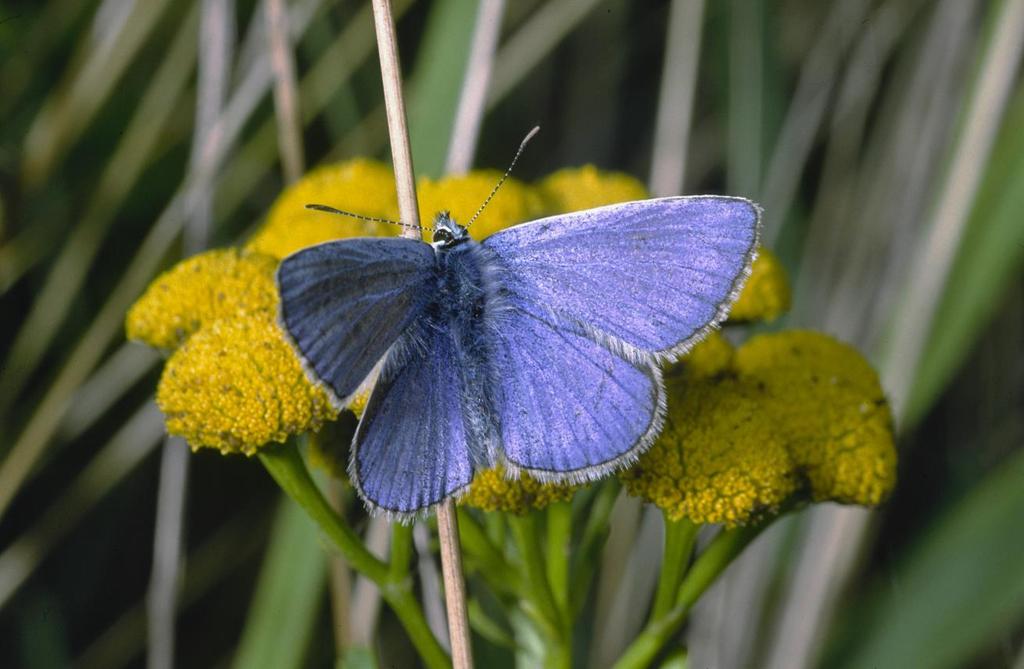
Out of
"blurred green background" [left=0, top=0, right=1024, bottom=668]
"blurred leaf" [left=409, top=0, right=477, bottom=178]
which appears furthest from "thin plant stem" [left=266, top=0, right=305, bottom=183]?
"blurred leaf" [left=409, top=0, right=477, bottom=178]

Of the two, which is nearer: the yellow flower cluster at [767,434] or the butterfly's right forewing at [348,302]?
the butterfly's right forewing at [348,302]

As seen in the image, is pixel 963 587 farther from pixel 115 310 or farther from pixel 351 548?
pixel 115 310

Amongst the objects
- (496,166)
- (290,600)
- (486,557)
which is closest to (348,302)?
(486,557)

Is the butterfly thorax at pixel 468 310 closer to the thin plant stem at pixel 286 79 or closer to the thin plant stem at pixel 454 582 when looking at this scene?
the thin plant stem at pixel 454 582

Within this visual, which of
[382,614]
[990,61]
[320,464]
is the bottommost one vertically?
[382,614]

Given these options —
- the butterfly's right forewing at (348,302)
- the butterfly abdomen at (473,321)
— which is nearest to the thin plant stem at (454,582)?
the butterfly abdomen at (473,321)

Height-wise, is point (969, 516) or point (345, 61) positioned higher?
point (345, 61)

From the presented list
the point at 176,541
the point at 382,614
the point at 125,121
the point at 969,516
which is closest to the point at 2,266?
the point at 125,121

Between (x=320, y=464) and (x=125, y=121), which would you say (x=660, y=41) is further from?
(x=320, y=464)
